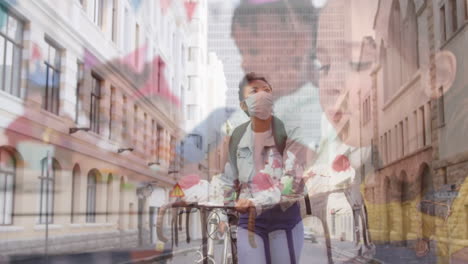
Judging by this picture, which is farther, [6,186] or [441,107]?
[441,107]

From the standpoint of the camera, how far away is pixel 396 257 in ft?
7.03

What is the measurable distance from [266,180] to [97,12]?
87 centimetres

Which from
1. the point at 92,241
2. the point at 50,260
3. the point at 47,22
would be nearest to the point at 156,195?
the point at 92,241

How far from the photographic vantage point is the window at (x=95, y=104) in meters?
1.92

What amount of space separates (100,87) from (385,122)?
1083 millimetres

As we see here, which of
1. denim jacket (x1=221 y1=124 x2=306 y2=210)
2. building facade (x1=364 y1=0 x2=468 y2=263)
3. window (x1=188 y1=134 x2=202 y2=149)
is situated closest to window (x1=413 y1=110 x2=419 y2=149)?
building facade (x1=364 y1=0 x2=468 y2=263)

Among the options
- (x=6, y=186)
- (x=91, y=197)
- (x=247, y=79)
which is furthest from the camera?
(x=247, y=79)

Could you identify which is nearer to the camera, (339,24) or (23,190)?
(23,190)

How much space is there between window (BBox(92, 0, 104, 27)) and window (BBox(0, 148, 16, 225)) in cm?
56

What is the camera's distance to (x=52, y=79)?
190 centimetres

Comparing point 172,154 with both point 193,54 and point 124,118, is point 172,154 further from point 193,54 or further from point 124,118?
point 193,54

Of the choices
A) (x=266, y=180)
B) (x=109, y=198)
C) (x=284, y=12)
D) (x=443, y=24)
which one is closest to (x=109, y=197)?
(x=109, y=198)

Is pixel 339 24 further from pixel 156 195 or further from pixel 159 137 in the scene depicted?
pixel 156 195

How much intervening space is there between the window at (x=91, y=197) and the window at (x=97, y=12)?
55cm
